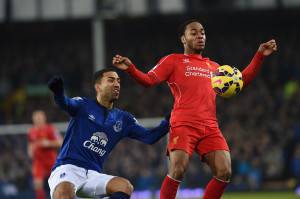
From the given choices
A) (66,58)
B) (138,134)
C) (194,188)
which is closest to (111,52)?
(66,58)

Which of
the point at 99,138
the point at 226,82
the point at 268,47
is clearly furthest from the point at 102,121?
the point at 268,47

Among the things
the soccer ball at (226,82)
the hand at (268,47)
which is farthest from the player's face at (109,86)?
the hand at (268,47)

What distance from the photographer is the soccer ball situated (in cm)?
809

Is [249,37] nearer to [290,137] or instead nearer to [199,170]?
[290,137]

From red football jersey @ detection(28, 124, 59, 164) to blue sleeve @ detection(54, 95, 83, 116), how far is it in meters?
7.40

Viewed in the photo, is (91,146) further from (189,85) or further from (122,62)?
(189,85)

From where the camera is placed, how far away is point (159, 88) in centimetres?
2409

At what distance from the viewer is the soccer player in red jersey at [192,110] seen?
8.01 m

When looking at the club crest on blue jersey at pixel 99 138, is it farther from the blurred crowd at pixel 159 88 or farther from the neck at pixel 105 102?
the blurred crowd at pixel 159 88

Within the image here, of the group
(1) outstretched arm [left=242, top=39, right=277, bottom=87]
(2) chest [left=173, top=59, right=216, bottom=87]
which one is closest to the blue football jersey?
(2) chest [left=173, top=59, right=216, bottom=87]

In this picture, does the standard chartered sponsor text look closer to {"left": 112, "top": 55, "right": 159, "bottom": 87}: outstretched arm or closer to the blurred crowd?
{"left": 112, "top": 55, "right": 159, "bottom": 87}: outstretched arm

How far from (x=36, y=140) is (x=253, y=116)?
8.26 metres

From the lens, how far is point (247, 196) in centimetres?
1672

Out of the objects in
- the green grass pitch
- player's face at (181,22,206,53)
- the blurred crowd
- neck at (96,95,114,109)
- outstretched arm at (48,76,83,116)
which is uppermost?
player's face at (181,22,206,53)
